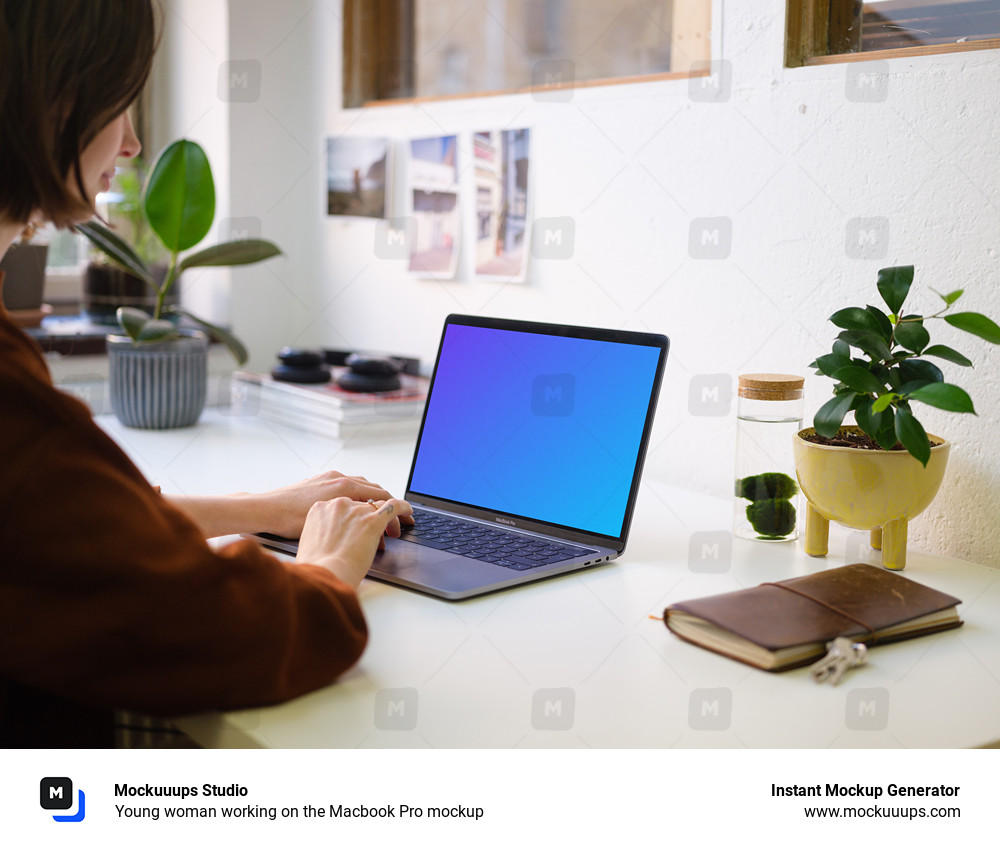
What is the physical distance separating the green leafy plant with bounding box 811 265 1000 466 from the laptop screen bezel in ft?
0.49

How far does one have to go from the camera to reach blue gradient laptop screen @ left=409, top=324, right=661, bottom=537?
3.30 feet

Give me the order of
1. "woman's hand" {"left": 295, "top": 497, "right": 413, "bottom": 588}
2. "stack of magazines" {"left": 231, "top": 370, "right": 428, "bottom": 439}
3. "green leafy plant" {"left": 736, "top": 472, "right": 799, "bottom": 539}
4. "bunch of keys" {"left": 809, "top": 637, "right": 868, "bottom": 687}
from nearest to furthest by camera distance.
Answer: "bunch of keys" {"left": 809, "top": 637, "right": 868, "bottom": 687} < "woman's hand" {"left": 295, "top": 497, "right": 413, "bottom": 588} < "green leafy plant" {"left": 736, "top": 472, "right": 799, "bottom": 539} < "stack of magazines" {"left": 231, "top": 370, "right": 428, "bottom": 439}

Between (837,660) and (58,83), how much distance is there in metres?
0.64

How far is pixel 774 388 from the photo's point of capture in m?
1.07

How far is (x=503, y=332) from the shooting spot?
1.13 m

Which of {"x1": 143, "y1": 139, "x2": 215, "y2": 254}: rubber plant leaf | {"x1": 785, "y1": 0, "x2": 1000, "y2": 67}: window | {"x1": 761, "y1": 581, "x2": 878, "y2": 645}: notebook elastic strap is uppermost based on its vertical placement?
{"x1": 785, "y1": 0, "x2": 1000, "y2": 67}: window

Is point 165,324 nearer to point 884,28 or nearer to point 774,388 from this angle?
point 774,388

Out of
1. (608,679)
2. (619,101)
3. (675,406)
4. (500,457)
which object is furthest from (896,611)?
(619,101)

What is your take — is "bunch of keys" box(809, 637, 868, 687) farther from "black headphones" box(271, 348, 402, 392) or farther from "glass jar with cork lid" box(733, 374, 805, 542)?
"black headphones" box(271, 348, 402, 392)

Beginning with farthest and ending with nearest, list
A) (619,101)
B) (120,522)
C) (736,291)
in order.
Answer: (619,101)
(736,291)
(120,522)

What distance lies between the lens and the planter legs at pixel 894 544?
96 centimetres

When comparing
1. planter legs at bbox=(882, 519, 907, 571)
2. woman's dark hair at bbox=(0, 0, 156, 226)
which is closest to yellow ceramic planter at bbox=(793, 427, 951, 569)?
planter legs at bbox=(882, 519, 907, 571)
